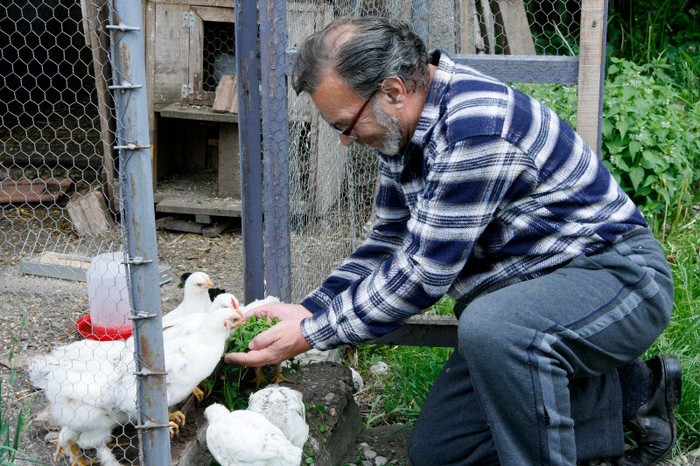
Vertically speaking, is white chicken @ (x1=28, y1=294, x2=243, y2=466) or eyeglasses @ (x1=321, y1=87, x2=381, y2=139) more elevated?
eyeglasses @ (x1=321, y1=87, x2=381, y2=139)

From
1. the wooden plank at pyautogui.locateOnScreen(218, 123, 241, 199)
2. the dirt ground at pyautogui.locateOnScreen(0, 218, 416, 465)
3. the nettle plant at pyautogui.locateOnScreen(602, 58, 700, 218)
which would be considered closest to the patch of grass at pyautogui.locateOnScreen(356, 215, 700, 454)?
the dirt ground at pyautogui.locateOnScreen(0, 218, 416, 465)

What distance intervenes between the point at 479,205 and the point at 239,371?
3.83 feet

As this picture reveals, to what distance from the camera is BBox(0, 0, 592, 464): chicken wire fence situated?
11.0ft

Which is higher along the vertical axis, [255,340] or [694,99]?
[694,99]

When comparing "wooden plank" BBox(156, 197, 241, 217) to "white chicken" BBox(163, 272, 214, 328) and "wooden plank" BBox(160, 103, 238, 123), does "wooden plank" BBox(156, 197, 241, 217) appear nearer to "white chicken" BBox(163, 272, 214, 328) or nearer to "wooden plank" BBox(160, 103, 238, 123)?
"wooden plank" BBox(160, 103, 238, 123)

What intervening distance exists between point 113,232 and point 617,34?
4.70m

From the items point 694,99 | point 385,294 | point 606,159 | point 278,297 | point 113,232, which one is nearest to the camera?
point 385,294

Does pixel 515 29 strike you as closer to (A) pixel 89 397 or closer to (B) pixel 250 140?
(B) pixel 250 140

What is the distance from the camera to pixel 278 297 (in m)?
3.13

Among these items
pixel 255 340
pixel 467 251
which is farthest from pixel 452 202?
pixel 255 340

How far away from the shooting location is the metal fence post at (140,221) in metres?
1.87

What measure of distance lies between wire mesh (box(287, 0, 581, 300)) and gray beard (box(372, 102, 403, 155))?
95 cm

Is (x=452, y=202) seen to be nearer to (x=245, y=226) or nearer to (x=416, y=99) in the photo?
(x=416, y=99)

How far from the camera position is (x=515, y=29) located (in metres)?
5.38
